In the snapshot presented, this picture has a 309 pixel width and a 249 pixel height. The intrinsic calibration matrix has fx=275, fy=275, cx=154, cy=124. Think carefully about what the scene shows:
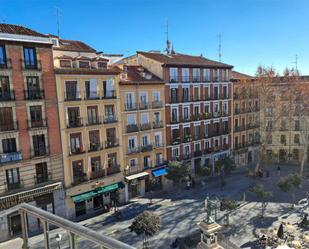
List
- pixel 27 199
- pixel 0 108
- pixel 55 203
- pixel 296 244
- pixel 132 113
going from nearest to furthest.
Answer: pixel 296 244, pixel 0 108, pixel 27 199, pixel 55 203, pixel 132 113

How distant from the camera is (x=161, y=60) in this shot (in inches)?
1407

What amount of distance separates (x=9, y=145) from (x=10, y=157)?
1.04 meters

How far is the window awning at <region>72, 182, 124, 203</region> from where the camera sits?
89.5 feet

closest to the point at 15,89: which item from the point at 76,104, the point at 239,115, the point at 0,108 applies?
the point at 0,108

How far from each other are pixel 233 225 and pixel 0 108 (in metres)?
22.7

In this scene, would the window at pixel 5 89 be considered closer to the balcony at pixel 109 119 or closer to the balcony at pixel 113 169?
the balcony at pixel 109 119

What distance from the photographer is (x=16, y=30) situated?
79.4 ft

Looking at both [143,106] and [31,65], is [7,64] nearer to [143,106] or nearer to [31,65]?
[31,65]

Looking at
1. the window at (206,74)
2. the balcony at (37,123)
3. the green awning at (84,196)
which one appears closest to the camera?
the balcony at (37,123)

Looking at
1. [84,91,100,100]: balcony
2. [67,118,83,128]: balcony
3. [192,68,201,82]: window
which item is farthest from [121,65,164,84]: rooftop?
[67,118,83,128]: balcony

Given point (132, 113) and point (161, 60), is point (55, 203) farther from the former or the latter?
point (161, 60)

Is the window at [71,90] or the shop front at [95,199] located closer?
the window at [71,90]

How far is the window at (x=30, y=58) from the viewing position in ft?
79.4

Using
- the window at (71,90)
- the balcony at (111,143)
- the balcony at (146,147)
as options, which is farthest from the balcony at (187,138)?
the window at (71,90)
